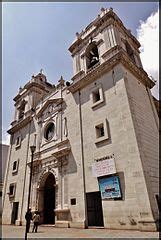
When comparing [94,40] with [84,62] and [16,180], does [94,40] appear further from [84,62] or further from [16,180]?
[16,180]

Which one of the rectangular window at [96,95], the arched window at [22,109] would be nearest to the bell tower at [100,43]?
the rectangular window at [96,95]

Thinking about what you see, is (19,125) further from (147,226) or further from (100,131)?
(147,226)

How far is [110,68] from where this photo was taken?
14.5 meters

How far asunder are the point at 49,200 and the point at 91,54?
1474 centimetres

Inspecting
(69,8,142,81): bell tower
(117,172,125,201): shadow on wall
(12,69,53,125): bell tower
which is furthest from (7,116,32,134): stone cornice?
(117,172,125,201): shadow on wall

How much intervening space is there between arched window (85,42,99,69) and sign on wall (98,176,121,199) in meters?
11.0

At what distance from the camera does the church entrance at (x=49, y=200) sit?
1576 cm

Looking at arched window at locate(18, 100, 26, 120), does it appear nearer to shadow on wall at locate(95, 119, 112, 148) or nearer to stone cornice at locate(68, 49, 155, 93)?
stone cornice at locate(68, 49, 155, 93)

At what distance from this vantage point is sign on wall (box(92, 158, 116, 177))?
1121 cm

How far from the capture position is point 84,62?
17938 mm

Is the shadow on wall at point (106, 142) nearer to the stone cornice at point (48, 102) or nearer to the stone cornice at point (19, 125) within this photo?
the stone cornice at point (48, 102)

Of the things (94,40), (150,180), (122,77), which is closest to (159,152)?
(150,180)

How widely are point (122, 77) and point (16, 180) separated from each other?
1535cm

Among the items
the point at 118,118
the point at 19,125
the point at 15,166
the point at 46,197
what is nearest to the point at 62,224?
the point at 46,197
